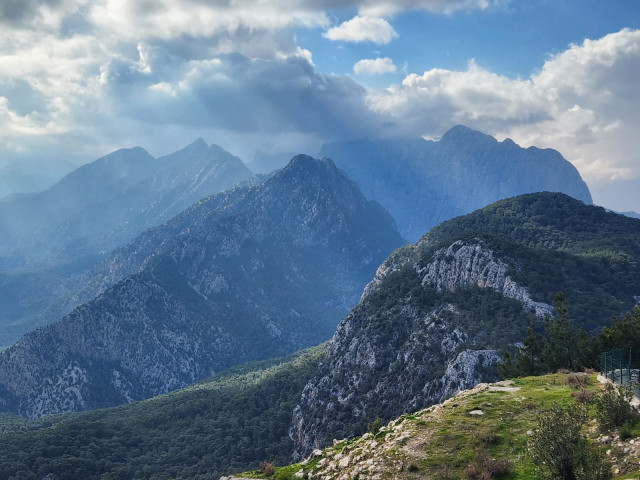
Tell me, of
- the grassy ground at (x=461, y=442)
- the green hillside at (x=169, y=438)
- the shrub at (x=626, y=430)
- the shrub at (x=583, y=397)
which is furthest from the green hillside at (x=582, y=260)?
the green hillside at (x=169, y=438)

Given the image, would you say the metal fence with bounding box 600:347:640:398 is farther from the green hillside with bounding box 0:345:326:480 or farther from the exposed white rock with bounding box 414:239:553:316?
the green hillside with bounding box 0:345:326:480

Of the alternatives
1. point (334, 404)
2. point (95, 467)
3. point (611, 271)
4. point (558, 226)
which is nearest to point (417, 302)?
point (334, 404)

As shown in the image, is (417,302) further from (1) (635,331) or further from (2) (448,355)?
(1) (635,331)

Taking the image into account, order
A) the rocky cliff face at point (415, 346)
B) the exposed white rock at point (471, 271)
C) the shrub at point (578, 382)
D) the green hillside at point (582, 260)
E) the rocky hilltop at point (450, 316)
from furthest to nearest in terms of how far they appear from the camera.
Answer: the exposed white rock at point (471, 271) < the green hillside at point (582, 260) < the rocky hilltop at point (450, 316) < the rocky cliff face at point (415, 346) < the shrub at point (578, 382)

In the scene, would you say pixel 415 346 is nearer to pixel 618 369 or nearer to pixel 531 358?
pixel 531 358

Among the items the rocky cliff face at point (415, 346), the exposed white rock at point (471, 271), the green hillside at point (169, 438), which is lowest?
the green hillside at point (169, 438)

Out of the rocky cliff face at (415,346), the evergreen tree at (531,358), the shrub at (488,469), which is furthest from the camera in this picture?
the rocky cliff face at (415,346)

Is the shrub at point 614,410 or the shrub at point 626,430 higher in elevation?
the shrub at point 614,410

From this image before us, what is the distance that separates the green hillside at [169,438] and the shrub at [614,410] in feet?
392

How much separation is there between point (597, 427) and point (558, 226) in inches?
6840

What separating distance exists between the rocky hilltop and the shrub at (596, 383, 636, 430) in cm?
7099

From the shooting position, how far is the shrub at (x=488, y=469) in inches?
1005

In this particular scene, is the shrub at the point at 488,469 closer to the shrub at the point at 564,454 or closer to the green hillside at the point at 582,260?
the shrub at the point at 564,454

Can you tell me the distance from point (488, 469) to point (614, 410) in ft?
27.4
